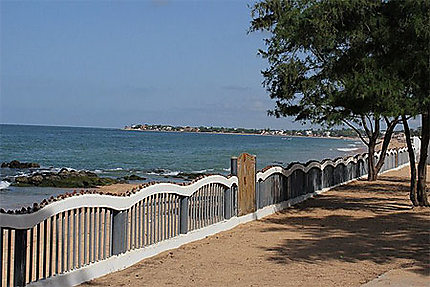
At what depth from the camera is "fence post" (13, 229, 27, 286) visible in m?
6.87

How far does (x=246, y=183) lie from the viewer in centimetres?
1399

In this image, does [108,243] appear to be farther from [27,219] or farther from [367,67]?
[367,67]

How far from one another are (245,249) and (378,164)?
54.2ft

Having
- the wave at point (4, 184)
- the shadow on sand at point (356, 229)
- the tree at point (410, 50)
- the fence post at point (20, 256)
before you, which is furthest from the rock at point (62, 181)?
the fence post at point (20, 256)

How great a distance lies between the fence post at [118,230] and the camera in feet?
29.5

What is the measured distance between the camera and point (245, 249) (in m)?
10.7

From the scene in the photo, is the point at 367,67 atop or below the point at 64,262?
atop

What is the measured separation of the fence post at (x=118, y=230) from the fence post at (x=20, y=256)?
215cm

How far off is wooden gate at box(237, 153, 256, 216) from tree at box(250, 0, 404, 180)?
2204mm

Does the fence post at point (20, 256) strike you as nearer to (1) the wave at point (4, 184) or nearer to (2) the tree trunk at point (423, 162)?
(2) the tree trunk at point (423, 162)

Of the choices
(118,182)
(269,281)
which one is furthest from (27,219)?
(118,182)

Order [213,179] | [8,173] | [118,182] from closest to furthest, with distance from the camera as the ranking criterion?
[213,179]
[118,182]
[8,173]

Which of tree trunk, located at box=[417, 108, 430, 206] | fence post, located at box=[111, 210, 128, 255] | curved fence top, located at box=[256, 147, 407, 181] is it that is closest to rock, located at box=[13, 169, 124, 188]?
curved fence top, located at box=[256, 147, 407, 181]

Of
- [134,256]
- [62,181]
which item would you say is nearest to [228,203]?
[134,256]
